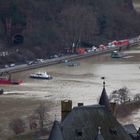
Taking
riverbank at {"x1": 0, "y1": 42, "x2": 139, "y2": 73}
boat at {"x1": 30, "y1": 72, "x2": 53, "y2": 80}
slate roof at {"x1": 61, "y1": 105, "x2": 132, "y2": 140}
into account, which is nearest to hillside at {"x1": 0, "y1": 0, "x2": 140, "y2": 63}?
riverbank at {"x1": 0, "y1": 42, "x2": 139, "y2": 73}

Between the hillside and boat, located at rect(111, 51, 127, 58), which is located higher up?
the hillside

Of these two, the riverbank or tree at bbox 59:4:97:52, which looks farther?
tree at bbox 59:4:97:52

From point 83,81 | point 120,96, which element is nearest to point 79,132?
point 120,96

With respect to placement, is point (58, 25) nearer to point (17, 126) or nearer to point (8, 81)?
point (8, 81)

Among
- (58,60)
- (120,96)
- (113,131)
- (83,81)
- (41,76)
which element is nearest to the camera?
(113,131)

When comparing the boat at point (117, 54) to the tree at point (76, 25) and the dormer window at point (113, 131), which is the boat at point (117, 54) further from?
the dormer window at point (113, 131)

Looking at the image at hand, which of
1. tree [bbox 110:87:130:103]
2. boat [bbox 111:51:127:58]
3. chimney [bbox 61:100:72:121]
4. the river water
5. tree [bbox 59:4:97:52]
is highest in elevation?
tree [bbox 59:4:97:52]

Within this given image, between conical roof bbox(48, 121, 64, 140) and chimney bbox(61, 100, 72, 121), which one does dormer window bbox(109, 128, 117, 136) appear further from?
conical roof bbox(48, 121, 64, 140)
